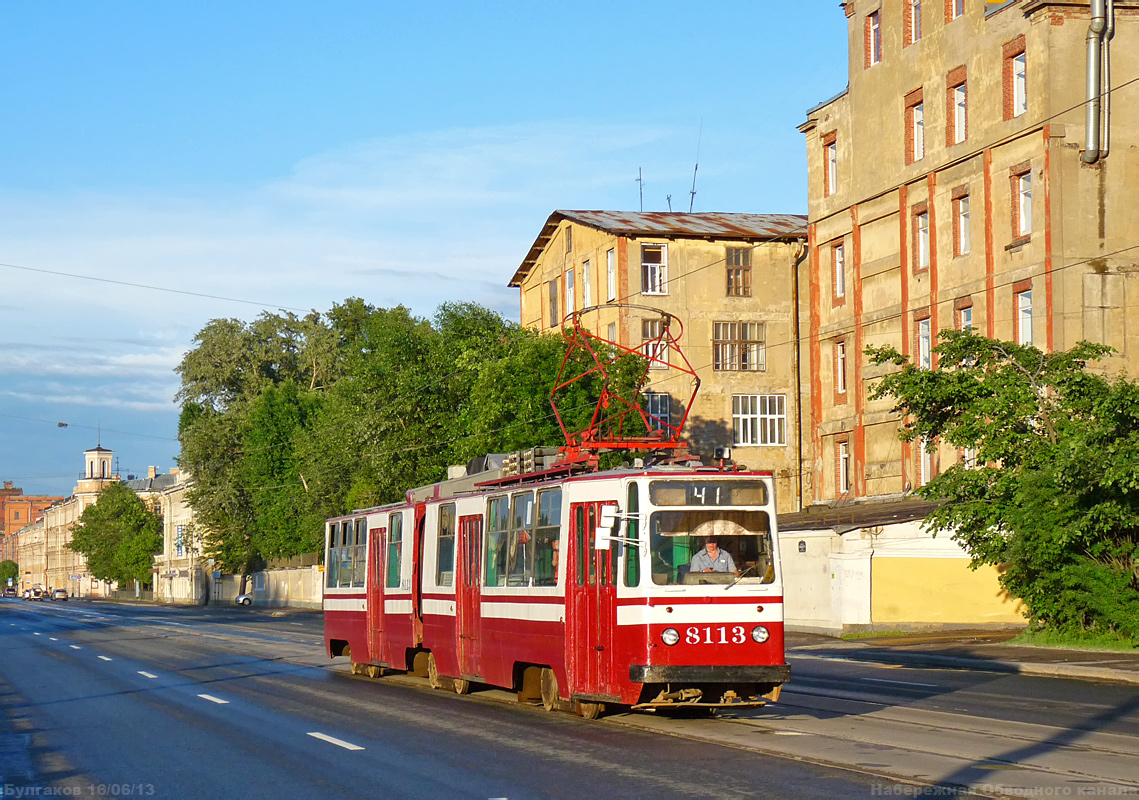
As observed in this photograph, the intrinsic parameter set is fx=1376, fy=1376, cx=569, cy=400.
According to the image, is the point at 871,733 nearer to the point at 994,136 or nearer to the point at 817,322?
the point at 994,136

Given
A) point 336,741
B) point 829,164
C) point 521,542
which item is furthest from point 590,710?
point 829,164

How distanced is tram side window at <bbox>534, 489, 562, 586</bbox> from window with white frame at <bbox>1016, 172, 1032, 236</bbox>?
27.5 metres

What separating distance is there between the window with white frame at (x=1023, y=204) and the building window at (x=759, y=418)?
69.5 feet

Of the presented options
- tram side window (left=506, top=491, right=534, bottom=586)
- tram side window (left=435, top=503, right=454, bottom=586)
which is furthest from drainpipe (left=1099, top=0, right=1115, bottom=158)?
tram side window (left=506, top=491, right=534, bottom=586)

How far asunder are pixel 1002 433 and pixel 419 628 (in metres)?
12.7

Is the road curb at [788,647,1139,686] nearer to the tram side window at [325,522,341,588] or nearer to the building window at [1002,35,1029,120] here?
the tram side window at [325,522,341,588]

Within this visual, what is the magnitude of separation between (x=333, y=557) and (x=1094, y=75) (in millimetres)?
25731

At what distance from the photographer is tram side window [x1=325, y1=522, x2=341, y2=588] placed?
27.7 metres

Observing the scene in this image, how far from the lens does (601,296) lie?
60531 millimetres

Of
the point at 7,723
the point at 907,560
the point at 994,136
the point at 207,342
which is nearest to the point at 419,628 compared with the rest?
the point at 7,723

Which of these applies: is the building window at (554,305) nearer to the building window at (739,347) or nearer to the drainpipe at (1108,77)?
the building window at (739,347)

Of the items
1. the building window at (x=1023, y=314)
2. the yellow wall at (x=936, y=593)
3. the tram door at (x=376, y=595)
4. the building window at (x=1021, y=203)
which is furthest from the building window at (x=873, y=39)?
the tram door at (x=376, y=595)

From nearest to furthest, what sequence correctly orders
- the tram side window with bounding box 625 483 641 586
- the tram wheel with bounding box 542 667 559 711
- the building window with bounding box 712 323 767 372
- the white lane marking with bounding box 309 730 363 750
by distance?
the white lane marking with bounding box 309 730 363 750 → the tram side window with bounding box 625 483 641 586 → the tram wheel with bounding box 542 667 559 711 → the building window with bounding box 712 323 767 372

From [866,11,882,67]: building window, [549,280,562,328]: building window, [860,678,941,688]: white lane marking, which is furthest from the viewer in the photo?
[549,280,562,328]: building window
